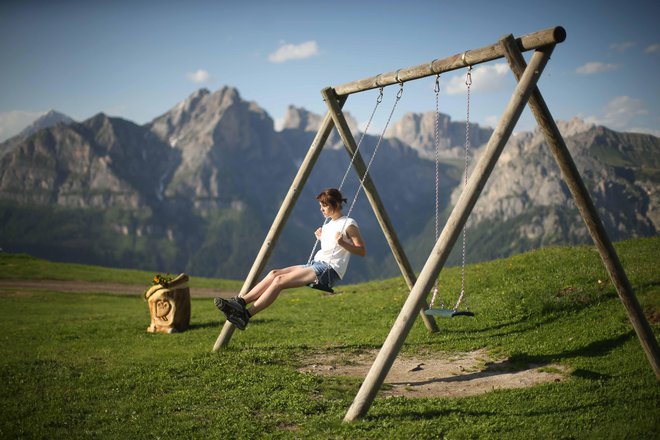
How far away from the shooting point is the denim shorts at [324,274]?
10.1m

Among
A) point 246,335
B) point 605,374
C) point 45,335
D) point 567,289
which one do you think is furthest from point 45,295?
point 605,374

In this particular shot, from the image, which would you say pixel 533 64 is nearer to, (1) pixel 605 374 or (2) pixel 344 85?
(2) pixel 344 85

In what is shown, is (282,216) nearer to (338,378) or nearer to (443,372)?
(338,378)

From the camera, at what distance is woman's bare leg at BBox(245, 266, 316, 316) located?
10.0 metres

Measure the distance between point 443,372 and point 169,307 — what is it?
34.0 feet

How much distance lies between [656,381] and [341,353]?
6430mm

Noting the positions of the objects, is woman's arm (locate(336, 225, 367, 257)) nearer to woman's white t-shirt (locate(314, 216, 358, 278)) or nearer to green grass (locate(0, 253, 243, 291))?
woman's white t-shirt (locate(314, 216, 358, 278))

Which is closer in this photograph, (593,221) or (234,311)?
(593,221)

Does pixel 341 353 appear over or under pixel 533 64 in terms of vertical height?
under

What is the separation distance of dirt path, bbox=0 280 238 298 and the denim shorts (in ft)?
97.4

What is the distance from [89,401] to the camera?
9.12 m

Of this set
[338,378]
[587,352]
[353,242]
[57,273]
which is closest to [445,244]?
[353,242]

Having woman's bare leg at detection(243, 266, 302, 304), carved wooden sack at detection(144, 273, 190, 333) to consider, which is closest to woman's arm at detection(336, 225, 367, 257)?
woman's bare leg at detection(243, 266, 302, 304)

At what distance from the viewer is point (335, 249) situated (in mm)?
10445
